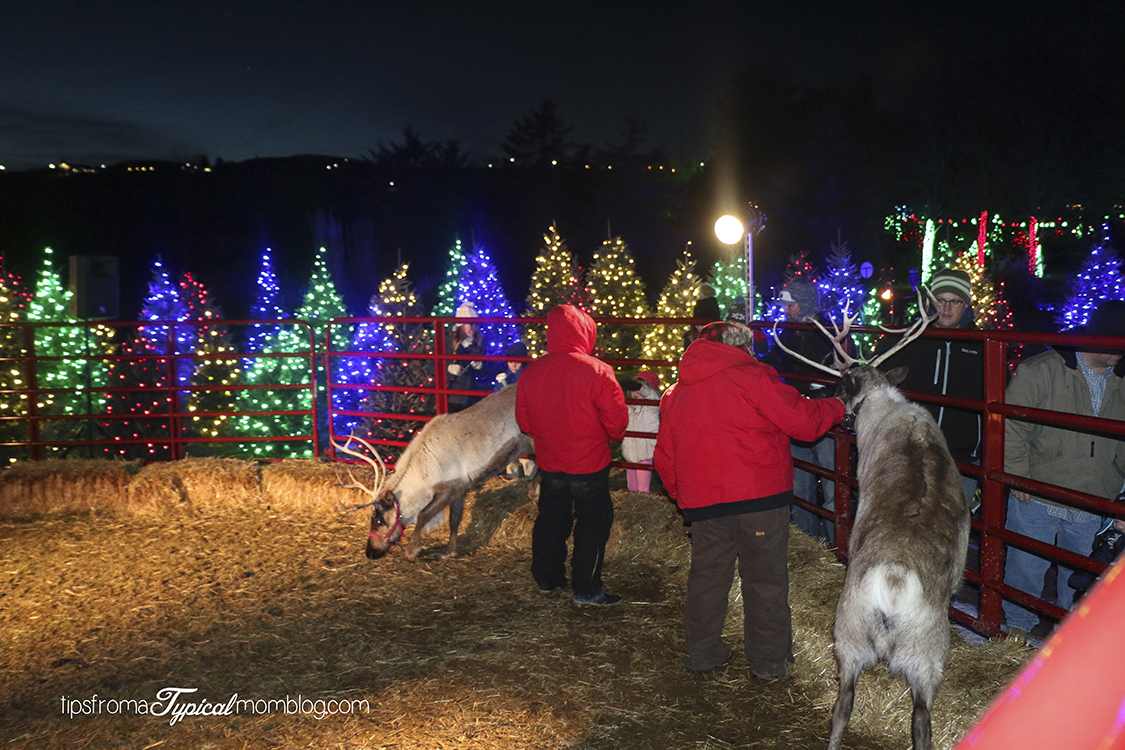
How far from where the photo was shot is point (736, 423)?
3812mm

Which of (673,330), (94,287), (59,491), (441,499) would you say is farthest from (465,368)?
(673,330)

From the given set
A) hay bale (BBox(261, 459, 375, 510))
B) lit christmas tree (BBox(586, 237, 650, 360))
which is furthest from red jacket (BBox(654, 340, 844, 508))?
lit christmas tree (BBox(586, 237, 650, 360))

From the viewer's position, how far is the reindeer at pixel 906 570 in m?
2.90

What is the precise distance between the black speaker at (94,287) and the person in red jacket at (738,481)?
8956 millimetres

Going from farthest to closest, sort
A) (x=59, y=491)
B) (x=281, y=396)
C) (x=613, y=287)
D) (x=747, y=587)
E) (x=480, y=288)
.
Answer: (x=480, y=288)
(x=613, y=287)
(x=281, y=396)
(x=59, y=491)
(x=747, y=587)

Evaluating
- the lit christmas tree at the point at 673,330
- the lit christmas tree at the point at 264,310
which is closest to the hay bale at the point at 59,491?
the lit christmas tree at the point at 264,310

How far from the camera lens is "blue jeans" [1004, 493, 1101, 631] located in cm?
402

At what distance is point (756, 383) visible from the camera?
377 cm

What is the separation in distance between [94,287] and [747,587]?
31.5ft

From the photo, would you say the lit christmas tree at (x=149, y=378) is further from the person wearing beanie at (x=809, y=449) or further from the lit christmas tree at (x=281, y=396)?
the person wearing beanie at (x=809, y=449)

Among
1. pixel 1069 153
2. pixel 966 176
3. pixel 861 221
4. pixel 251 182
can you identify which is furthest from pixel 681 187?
pixel 251 182

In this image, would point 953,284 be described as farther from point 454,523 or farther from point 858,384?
point 454,523

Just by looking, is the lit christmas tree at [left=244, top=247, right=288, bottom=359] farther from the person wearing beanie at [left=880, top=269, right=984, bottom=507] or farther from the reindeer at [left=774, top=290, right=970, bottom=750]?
the reindeer at [left=774, top=290, right=970, bottom=750]

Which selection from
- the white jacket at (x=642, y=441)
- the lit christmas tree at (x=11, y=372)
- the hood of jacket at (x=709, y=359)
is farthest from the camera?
the lit christmas tree at (x=11, y=372)
